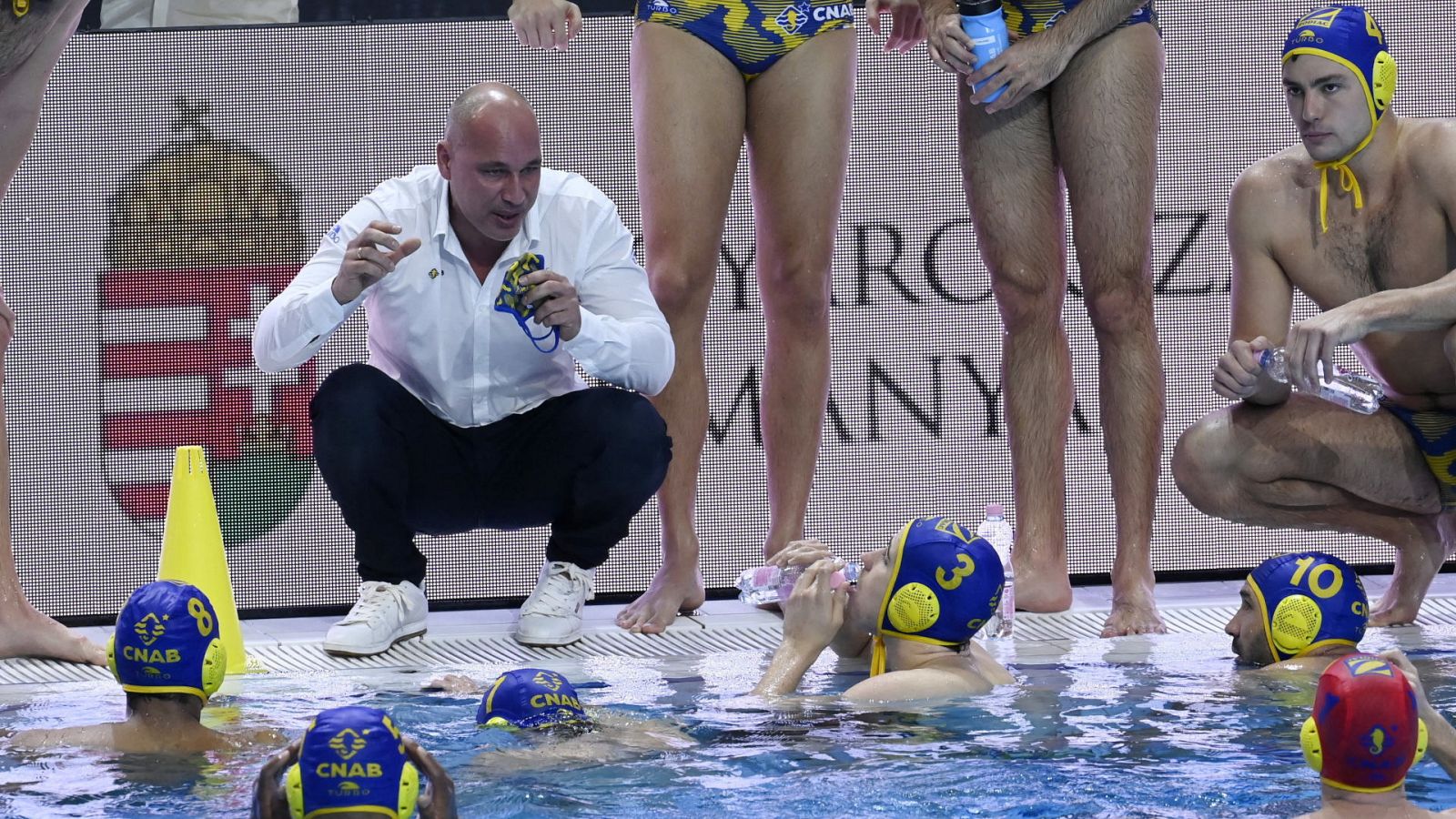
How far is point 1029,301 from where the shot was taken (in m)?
5.13

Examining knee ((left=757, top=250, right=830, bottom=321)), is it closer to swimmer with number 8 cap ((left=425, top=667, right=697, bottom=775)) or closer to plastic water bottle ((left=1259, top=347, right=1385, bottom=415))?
plastic water bottle ((left=1259, top=347, right=1385, bottom=415))

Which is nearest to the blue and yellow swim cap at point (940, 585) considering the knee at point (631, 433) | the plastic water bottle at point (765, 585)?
the plastic water bottle at point (765, 585)

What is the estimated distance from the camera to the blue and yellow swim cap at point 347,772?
2533 millimetres

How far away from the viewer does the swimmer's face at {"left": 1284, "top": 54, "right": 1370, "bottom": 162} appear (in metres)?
4.68

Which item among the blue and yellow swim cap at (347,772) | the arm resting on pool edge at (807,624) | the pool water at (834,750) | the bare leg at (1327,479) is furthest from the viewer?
the bare leg at (1327,479)

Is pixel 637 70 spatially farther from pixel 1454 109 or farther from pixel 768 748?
pixel 1454 109

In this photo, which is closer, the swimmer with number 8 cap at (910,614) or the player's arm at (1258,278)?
the swimmer with number 8 cap at (910,614)

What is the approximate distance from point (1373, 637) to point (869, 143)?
2.48 meters

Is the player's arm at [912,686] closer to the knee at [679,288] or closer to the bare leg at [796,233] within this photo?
the bare leg at [796,233]

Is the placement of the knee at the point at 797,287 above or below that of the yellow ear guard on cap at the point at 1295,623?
above

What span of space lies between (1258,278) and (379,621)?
258cm

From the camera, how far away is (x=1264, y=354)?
472cm

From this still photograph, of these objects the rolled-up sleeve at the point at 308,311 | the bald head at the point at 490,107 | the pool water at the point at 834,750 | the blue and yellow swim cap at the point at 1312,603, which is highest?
the bald head at the point at 490,107

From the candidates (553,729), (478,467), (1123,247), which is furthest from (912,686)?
(1123,247)
